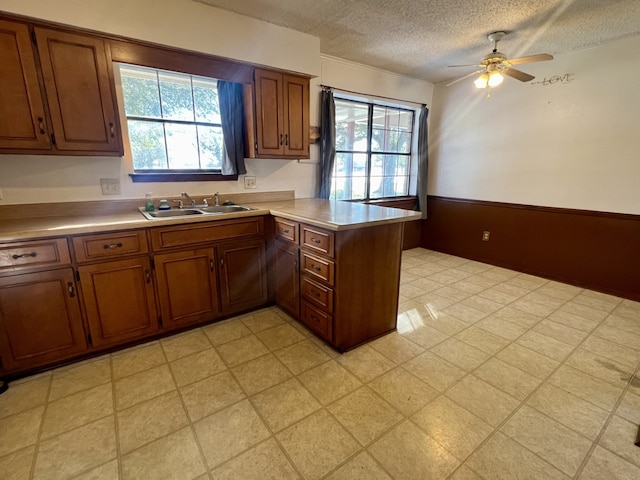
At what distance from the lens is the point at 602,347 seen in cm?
226

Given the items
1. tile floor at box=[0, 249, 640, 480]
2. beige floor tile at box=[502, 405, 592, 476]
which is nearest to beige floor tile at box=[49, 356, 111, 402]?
tile floor at box=[0, 249, 640, 480]

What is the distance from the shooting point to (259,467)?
1357mm

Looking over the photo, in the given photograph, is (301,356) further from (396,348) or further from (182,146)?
(182,146)

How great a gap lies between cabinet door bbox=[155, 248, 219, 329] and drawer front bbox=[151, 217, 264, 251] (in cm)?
8

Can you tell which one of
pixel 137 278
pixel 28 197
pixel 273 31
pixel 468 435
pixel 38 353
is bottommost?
pixel 468 435

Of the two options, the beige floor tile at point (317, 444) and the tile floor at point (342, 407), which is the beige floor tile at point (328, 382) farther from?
the beige floor tile at point (317, 444)

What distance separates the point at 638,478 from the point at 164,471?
2037 mm

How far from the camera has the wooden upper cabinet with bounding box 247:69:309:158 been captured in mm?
2709

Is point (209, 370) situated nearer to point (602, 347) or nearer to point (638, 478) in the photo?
point (638, 478)

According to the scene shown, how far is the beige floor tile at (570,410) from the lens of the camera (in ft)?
5.18

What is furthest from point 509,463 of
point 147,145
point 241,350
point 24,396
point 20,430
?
point 147,145

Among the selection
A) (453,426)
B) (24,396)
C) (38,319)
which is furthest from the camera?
(38,319)

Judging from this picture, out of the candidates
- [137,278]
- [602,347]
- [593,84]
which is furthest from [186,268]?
[593,84]

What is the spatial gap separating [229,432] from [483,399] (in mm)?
1416
